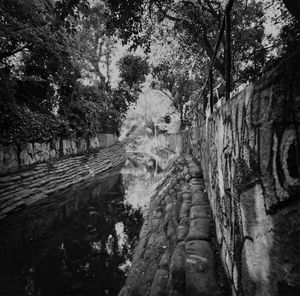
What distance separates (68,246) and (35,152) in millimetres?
4557

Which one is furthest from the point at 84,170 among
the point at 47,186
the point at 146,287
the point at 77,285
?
the point at 146,287

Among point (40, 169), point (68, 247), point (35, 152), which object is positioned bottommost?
point (68, 247)

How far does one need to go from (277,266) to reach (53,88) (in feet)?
37.3

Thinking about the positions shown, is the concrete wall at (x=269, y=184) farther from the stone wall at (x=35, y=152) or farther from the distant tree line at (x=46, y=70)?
the stone wall at (x=35, y=152)

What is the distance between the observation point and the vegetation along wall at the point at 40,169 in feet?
22.9

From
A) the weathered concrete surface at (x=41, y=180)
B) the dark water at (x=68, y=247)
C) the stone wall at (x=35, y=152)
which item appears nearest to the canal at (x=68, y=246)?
the dark water at (x=68, y=247)

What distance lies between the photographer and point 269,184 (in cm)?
114

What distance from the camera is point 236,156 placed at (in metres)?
1.79

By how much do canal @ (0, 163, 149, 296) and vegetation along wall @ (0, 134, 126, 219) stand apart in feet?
1.28

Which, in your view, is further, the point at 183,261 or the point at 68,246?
the point at 68,246

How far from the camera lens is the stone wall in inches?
285

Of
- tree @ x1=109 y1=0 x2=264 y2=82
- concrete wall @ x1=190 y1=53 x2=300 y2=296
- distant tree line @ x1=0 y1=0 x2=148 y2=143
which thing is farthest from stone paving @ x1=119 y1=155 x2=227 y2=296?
tree @ x1=109 y1=0 x2=264 y2=82

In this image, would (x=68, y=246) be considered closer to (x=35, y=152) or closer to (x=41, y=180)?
(x=41, y=180)

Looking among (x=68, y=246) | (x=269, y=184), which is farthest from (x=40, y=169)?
(x=269, y=184)
